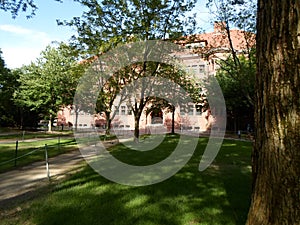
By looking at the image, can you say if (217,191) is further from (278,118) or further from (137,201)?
(278,118)

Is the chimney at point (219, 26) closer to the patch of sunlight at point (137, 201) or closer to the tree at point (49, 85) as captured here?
the patch of sunlight at point (137, 201)

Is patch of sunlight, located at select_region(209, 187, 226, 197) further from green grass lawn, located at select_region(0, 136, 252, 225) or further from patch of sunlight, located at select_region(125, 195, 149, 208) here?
patch of sunlight, located at select_region(125, 195, 149, 208)

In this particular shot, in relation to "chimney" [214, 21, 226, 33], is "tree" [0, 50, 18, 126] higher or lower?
lower

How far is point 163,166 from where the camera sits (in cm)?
946

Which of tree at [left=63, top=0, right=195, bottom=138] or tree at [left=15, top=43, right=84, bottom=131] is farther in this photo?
tree at [left=15, top=43, right=84, bottom=131]

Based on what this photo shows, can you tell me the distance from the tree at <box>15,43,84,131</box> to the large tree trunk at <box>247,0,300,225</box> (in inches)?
1070

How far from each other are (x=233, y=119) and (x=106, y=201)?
29756 mm

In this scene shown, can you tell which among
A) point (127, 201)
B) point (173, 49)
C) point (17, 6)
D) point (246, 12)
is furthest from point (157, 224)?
point (173, 49)

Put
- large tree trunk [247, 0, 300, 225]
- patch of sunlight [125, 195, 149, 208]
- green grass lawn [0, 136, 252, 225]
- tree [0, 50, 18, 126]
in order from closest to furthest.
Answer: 1. large tree trunk [247, 0, 300, 225]
2. green grass lawn [0, 136, 252, 225]
3. patch of sunlight [125, 195, 149, 208]
4. tree [0, 50, 18, 126]

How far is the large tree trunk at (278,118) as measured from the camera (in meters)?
2.25

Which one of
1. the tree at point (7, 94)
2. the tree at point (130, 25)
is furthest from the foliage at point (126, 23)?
the tree at point (7, 94)

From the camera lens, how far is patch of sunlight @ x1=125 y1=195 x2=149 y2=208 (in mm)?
5047

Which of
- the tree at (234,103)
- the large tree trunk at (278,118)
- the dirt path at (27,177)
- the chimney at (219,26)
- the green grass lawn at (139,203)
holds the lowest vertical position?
the dirt path at (27,177)

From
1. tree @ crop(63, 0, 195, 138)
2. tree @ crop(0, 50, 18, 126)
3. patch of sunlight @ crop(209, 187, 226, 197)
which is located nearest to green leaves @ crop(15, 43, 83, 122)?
tree @ crop(0, 50, 18, 126)
